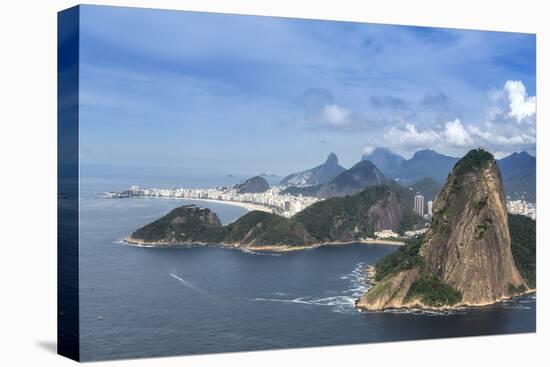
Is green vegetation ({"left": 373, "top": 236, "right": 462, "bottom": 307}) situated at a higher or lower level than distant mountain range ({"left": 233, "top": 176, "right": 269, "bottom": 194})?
lower

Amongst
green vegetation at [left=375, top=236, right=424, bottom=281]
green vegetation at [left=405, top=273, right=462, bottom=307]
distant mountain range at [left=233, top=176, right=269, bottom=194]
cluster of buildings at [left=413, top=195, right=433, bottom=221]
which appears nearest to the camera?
distant mountain range at [left=233, top=176, right=269, bottom=194]

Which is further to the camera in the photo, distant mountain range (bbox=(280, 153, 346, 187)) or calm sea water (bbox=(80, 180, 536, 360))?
Result: distant mountain range (bbox=(280, 153, 346, 187))

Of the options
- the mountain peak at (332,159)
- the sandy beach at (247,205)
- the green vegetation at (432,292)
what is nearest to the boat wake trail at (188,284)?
the sandy beach at (247,205)

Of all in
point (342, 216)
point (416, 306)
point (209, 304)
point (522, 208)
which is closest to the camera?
point (209, 304)

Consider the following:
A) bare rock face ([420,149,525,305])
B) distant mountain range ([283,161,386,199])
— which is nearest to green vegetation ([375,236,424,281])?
bare rock face ([420,149,525,305])

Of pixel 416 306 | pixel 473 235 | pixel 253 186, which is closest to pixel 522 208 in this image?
pixel 473 235

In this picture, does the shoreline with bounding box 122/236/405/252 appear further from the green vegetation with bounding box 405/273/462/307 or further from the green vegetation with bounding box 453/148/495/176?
the green vegetation with bounding box 453/148/495/176

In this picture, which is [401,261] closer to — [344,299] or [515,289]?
[344,299]
